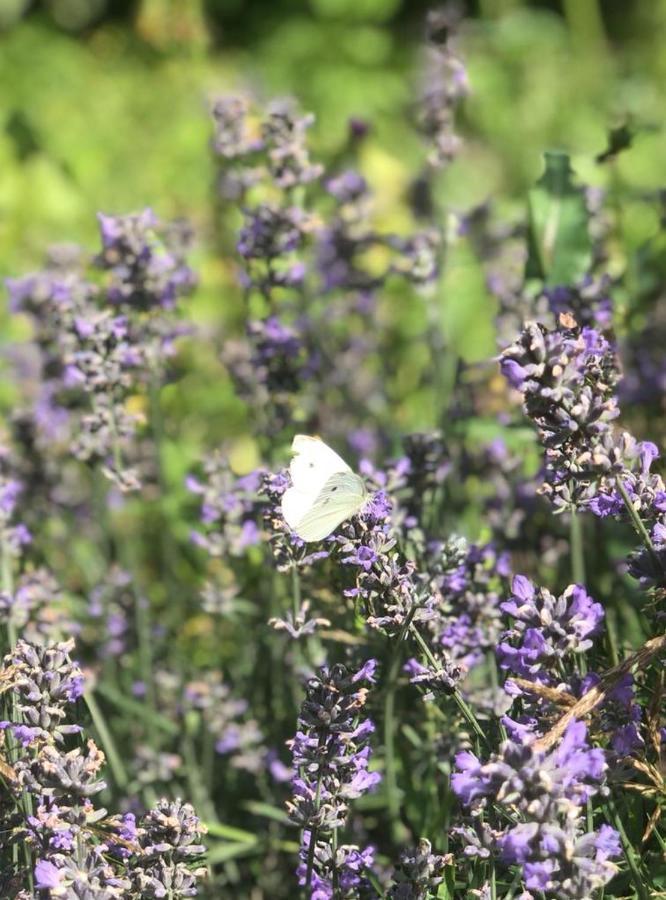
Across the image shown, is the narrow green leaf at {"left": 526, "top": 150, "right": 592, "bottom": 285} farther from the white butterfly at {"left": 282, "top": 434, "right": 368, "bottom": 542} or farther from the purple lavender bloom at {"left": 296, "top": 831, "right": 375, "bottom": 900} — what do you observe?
the purple lavender bloom at {"left": 296, "top": 831, "right": 375, "bottom": 900}

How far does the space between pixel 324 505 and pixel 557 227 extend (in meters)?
1.17

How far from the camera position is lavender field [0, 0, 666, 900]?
143cm

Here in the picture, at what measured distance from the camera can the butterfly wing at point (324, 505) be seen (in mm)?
1539

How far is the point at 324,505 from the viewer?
1568 millimetres

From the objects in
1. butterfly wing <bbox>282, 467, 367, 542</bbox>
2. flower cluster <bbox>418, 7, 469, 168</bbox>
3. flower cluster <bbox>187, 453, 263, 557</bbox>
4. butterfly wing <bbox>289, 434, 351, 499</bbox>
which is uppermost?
flower cluster <bbox>418, 7, 469, 168</bbox>

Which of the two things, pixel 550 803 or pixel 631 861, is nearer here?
pixel 550 803

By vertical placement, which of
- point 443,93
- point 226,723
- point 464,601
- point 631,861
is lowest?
point 631,861

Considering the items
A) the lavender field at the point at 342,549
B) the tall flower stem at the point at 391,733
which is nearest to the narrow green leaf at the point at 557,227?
the lavender field at the point at 342,549

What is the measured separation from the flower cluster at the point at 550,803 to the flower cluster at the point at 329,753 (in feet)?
0.69

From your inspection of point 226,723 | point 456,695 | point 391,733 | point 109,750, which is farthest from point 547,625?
point 226,723

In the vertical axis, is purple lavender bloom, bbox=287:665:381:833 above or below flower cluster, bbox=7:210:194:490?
below

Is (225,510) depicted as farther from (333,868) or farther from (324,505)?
(333,868)

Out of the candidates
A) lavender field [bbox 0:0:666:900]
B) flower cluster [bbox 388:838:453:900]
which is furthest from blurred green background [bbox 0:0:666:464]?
flower cluster [bbox 388:838:453:900]

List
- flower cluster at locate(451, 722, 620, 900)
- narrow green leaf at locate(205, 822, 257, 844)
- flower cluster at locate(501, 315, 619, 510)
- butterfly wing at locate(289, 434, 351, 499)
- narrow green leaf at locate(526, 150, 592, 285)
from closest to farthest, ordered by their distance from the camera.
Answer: flower cluster at locate(451, 722, 620, 900) → flower cluster at locate(501, 315, 619, 510) → butterfly wing at locate(289, 434, 351, 499) → narrow green leaf at locate(205, 822, 257, 844) → narrow green leaf at locate(526, 150, 592, 285)
